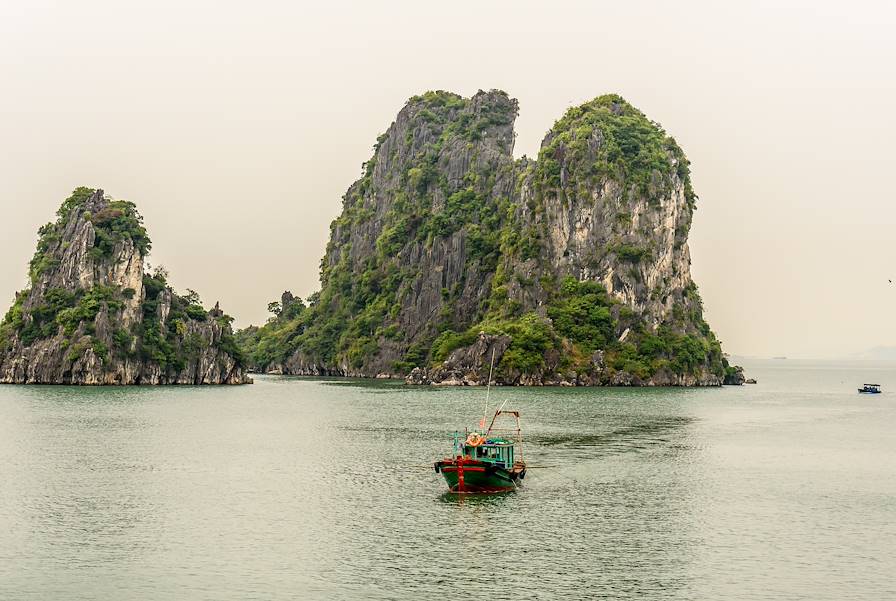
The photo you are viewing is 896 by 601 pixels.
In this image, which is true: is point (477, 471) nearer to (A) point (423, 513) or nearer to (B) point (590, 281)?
(A) point (423, 513)

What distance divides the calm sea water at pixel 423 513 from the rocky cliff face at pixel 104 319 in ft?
186

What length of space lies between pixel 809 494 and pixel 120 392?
9746cm

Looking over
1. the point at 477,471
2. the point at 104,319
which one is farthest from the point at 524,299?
the point at 477,471

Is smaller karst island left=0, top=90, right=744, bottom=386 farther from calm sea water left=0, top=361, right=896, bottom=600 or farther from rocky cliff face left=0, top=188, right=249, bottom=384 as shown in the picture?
calm sea water left=0, top=361, right=896, bottom=600

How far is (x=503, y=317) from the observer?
176m

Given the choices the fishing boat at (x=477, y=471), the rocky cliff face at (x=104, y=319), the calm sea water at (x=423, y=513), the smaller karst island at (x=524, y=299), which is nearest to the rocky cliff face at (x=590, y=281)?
the smaller karst island at (x=524, y=299)

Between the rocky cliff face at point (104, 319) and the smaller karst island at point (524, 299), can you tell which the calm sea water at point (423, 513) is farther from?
the smaller karst island at point (524, 299)

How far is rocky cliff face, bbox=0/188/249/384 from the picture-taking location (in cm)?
14534

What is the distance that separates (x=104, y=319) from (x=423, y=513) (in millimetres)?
109996

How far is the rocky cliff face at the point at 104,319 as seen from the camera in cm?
14534

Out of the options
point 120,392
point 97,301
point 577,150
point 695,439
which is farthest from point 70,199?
point 695,439

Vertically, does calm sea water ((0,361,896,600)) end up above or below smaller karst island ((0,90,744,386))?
below

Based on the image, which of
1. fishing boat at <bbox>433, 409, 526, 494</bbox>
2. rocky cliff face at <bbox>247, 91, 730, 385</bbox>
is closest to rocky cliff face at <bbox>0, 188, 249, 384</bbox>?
rocky cliff face at <bbox>247, 91, 730, 385</bbox>

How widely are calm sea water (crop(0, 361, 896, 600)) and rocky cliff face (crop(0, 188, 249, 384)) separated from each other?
186 feet
